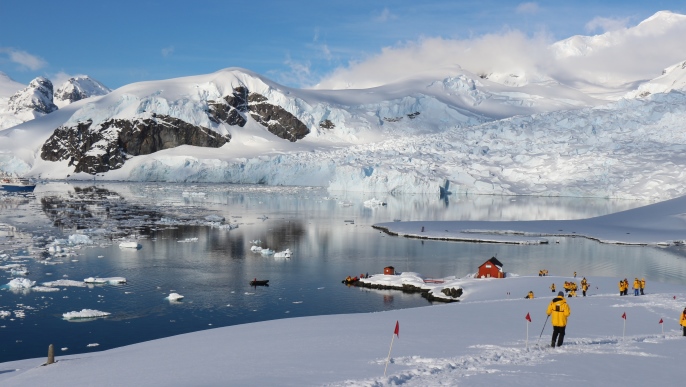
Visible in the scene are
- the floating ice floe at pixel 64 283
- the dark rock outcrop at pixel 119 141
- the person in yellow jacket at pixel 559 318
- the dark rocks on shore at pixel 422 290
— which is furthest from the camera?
the dark rock outcrop at pixel 119 141

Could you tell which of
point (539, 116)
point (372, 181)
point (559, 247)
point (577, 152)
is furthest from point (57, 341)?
point (539, 116)

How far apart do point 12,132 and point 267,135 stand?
207 ft

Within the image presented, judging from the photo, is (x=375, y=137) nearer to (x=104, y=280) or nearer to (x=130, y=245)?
(x=130, y=245)

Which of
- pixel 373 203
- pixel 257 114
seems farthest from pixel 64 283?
pixel 257 114

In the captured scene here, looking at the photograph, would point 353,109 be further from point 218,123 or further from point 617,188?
point 617,188

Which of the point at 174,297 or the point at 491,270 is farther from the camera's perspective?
the point at 491,270

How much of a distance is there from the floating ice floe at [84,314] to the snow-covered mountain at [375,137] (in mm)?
66651

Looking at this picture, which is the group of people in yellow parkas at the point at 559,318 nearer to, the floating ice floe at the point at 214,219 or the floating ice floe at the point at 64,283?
the floating ice floe at the point at 64,283

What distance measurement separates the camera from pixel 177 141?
5650 inches

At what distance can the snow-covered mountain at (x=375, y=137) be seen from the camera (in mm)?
86125

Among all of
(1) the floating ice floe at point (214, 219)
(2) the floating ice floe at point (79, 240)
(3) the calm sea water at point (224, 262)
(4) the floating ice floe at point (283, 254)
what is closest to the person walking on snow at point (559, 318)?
(3) the calm sea water at point (224, 262)

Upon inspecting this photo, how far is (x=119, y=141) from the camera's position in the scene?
142 metres

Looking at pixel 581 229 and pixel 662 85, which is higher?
pixel 662 85

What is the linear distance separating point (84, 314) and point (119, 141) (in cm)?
12874
